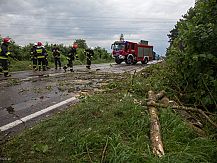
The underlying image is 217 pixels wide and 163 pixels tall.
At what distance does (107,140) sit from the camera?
3.40 metres

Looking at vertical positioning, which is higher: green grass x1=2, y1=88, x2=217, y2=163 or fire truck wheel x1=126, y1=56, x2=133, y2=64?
fire truck wheel x1=126, y1=56, x2=133, y2=64

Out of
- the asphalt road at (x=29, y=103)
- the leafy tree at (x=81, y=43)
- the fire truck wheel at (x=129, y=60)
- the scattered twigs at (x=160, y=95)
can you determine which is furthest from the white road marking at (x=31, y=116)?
the leafy tree at (x=81, y=43)

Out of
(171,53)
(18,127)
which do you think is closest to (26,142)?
(18,127)

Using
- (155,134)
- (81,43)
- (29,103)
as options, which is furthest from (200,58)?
(81,43)

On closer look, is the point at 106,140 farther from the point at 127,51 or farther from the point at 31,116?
the point at 127,51

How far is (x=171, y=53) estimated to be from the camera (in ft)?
22.0

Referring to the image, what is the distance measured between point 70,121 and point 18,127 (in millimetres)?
926

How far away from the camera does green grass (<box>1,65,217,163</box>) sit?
3111mm

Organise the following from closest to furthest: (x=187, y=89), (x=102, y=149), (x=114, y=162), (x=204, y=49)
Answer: (x=114, y=162) → (x=102, y=149) → (x=204, y=49) → (x=187, y=89)

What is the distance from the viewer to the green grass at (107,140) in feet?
10.2

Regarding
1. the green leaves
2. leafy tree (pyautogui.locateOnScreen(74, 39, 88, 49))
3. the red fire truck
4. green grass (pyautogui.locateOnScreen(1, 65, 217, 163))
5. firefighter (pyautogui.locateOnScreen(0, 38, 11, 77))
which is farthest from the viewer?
leafy tree (pyautogui.locateOnScreen(74, 39, 88, 49))

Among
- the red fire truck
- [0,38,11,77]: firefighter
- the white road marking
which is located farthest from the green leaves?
the red fire truck

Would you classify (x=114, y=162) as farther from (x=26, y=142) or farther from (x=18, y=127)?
(x=18, y=127)

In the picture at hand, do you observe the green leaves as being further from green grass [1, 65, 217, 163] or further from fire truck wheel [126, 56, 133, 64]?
fire truck wheel [126, 56, 133, 64]
